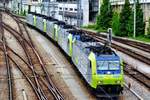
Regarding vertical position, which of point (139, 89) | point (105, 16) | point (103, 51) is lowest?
point (139, 89)

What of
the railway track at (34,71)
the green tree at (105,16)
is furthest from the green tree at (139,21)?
the railway track at (34,71)

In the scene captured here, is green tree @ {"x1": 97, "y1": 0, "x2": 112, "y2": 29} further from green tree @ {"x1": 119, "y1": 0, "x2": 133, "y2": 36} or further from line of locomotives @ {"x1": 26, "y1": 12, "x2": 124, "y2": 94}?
line of locomotives @ {"x1": 26, "y1": 12, "x2": 124, "y2": 94}

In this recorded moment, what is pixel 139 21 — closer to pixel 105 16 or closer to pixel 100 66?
pixel 105 16

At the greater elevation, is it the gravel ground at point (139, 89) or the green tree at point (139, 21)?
the green tree at point (139, 21)

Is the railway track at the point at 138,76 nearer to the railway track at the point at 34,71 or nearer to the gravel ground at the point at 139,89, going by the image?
the gravel ground at the point at 139,89

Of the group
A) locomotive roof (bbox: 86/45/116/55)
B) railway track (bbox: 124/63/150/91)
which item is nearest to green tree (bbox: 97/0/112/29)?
railway track (bbox: 124/63/150/91)

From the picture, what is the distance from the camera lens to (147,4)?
7331 centimetres

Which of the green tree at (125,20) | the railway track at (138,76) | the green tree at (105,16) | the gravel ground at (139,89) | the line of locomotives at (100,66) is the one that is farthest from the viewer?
the green tree at (105,16)

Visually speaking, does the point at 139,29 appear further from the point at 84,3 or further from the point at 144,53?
the point at 84,3

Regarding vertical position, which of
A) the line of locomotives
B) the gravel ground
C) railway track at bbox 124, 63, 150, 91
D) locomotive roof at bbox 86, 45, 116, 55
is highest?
locomotive roof at bbox 86, 45, 116, 55

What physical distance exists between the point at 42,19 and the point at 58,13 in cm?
4659

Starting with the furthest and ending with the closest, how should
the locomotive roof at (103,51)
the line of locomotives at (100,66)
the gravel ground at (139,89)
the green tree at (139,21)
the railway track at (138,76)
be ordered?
1. the green tree at (139,21)
2. the railway track at (138,76)
3. the gravel ground at (139,89)
4. the locomotive roof at (103,51)
5. the line of locomotives at (100,66)

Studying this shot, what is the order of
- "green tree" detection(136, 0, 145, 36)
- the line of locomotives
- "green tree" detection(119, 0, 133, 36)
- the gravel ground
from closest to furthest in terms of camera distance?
the line of locomotives, the gravel ground, "green tree" detection(136, 0, 145, 36), "green tree" detection(119, 0, 133, 36)

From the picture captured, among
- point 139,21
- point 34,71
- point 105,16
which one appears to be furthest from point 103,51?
point 105,16
